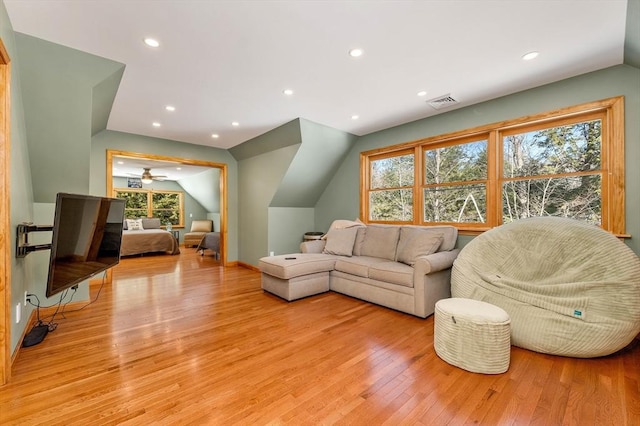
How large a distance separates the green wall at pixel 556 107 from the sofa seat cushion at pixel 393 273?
3.63ft

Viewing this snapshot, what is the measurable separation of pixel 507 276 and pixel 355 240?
6.83 ft

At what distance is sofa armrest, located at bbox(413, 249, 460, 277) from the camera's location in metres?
2.87

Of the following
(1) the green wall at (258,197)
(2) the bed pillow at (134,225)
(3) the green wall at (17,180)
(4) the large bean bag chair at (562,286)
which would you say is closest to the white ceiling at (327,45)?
(3) the green wall at (17,180)

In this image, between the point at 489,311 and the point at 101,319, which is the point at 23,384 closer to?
the point at 101,319

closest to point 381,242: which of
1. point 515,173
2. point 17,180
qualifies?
point 515,173

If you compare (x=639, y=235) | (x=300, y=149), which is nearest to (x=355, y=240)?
(x=300, y=149)

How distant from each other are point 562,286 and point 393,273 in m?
1.46

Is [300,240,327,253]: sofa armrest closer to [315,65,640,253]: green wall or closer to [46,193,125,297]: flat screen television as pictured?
[315,65,640,253]: green wall

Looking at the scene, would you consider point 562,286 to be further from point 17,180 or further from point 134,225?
point 134,225

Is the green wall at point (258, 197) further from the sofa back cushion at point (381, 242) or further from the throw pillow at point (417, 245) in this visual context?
the throw pillow at point (417, 245)

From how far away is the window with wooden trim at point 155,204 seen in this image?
9.20 m

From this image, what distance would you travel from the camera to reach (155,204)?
959 centimetres

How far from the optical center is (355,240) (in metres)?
4.20

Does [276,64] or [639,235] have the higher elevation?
[276,64]
